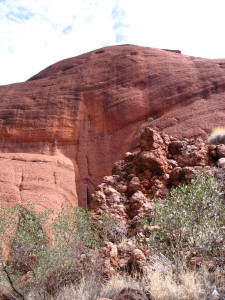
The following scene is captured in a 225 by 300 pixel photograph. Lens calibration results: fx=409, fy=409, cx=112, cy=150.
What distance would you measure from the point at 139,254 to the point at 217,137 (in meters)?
7.92

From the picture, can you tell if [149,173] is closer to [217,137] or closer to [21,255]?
[217,137]

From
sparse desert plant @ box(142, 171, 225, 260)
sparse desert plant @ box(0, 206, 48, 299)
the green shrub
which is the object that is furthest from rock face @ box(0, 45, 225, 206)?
sparse desert plant @ box(142, 171, 225, 260)

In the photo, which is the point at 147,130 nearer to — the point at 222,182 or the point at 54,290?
the point at 222,182

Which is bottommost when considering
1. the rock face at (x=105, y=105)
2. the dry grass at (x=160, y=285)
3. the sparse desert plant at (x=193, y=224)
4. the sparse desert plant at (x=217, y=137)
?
the dry grass at (x=160, y=285)

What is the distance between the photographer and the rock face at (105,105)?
71.8ft

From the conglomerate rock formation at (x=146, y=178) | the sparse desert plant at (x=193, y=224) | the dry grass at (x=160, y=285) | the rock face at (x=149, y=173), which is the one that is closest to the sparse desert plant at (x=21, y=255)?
the dry grass at (x=160, y=285)

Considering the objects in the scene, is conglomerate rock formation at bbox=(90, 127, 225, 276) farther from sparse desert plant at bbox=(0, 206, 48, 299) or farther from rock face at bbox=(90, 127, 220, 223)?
sparse desert plant at bbox=(0, 206, 48, 299)

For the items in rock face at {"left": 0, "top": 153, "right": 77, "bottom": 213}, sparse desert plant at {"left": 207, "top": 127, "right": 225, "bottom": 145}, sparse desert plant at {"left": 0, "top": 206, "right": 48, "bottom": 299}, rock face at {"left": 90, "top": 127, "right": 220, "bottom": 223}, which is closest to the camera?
sparse desert plant at {"left": 0, "top": 206, "right": 48, "bottom": 299}

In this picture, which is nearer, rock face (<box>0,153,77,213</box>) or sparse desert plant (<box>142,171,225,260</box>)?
sparse desert plant (<box>142,171,225,260</box>)

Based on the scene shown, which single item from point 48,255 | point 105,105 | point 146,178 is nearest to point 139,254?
point 48,255

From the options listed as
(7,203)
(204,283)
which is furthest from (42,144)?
(204,283)

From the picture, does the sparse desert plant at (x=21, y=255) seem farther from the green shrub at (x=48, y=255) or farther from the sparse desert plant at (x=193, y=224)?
the sparse desert plant at (x=193, y=224)

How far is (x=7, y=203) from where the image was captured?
1709cm

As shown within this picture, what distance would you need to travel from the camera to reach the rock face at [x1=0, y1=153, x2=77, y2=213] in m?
17.5
